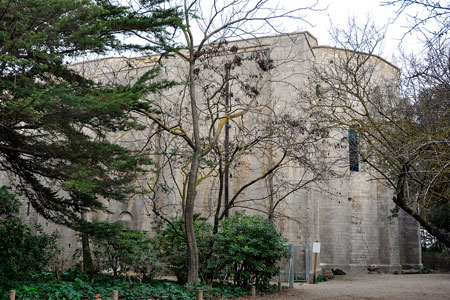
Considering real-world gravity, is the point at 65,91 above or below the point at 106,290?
above

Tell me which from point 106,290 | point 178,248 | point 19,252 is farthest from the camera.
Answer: point 178,248

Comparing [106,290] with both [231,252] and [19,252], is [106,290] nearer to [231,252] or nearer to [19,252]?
[19,252]

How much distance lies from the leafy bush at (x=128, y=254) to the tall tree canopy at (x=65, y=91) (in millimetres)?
1513

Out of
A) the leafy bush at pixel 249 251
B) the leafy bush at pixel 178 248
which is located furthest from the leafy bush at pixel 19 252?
the leafy bush at pixel 249 251

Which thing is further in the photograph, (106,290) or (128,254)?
(128,254)

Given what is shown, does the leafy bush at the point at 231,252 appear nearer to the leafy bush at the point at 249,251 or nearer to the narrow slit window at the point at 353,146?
the leafy bush at the point at 249,251

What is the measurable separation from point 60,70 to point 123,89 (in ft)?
5.93

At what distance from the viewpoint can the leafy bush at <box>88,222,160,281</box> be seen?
11891mm

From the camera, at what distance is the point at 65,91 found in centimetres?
799

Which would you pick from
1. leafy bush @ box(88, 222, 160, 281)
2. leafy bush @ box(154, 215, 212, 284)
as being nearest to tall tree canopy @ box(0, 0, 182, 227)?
leafy bush @ box(88, 222, 160, 281)

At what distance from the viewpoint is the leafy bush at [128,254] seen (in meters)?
11.9

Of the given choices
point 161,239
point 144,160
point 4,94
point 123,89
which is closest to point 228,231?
point 161,239

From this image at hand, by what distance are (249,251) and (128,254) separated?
3582 millimetres

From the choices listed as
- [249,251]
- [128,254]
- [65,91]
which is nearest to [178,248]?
[128,254]
